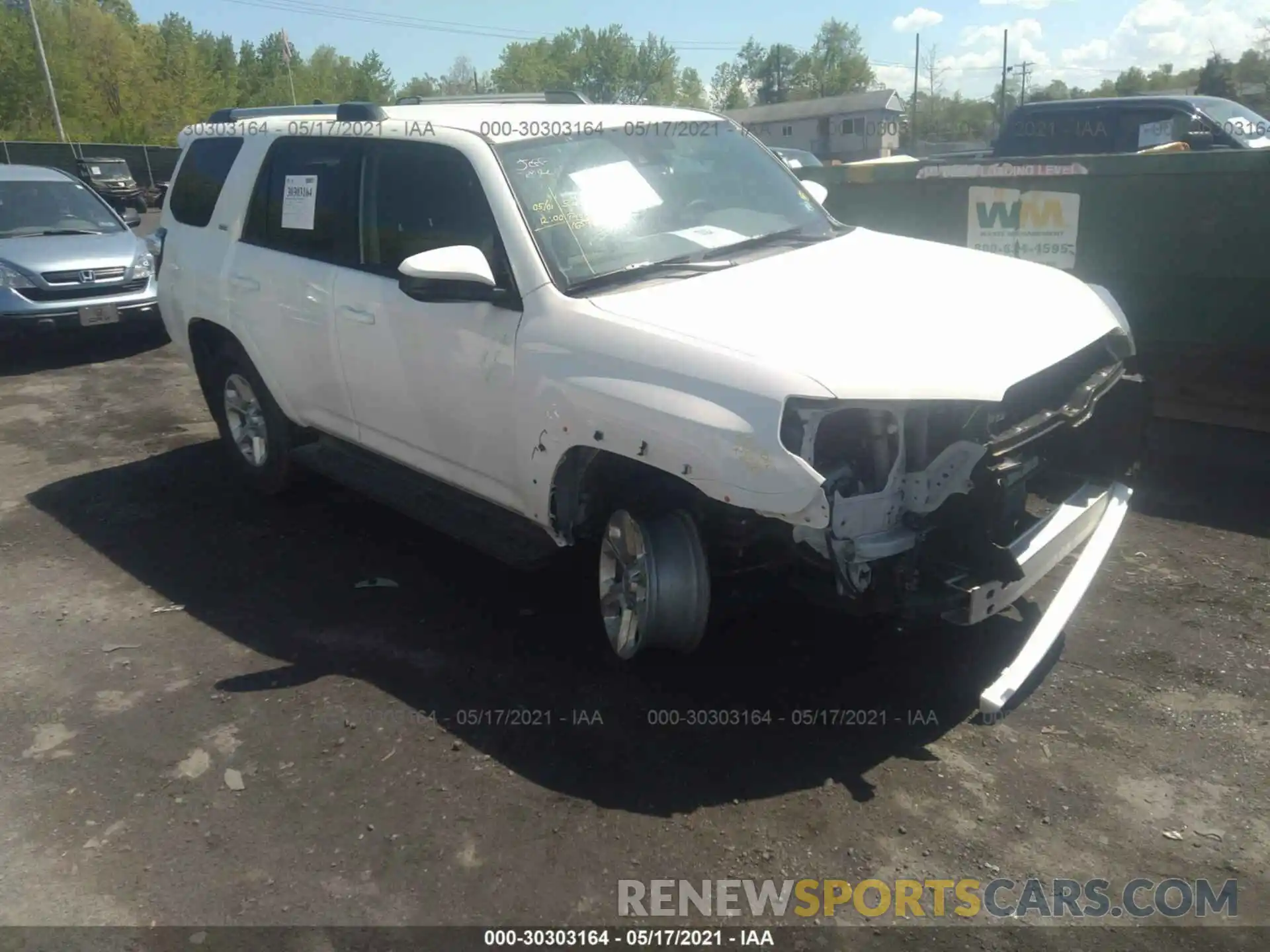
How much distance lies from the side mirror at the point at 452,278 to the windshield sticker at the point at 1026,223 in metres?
4.04

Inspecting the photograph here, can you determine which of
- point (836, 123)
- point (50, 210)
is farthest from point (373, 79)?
point (50, 210)

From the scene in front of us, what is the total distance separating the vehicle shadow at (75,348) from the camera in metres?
10.2

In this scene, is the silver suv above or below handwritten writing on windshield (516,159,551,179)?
below

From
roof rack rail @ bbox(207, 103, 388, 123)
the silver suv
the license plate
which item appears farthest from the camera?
the license plate

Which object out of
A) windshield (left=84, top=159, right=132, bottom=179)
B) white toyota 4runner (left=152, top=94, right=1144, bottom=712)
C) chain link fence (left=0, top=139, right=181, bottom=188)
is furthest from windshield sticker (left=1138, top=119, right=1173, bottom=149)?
chain link fence (left=0, top=139, right=181, bottom=188)

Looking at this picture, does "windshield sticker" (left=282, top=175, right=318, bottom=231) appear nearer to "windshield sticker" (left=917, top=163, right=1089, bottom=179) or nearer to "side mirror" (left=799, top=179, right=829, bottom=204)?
"side mirror" (left=799, top=179, right=829, bottom=204)

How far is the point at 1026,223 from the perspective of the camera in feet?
22.7

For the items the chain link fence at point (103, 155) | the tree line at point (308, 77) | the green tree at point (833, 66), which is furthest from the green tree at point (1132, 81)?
the chain link fence at point (103, 155)

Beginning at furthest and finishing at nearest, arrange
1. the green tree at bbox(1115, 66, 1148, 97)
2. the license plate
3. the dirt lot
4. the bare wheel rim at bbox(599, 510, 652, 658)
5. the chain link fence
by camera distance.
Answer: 1. the green tree at bbox(1115, 66, 1148, 97)
2. the chain link fence
3. the license plate
4. the bare wheel rim at bbox(599, 510, 652, 658)
5. the dirt lot

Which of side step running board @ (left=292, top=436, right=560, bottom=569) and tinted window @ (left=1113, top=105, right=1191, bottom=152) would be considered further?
tinted window @ (left=1113, top=105, right=1191, bottom=152)

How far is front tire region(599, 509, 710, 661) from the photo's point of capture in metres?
3.60

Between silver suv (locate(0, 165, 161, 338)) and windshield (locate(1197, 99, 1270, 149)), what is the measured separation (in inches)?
405

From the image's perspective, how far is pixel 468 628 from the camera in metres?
4.49

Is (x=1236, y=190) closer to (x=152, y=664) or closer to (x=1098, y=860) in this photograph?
(x=1098, y=860)
